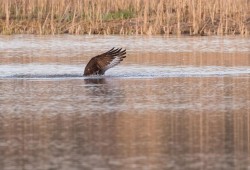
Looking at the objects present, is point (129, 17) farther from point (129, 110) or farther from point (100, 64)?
point (129, 110)

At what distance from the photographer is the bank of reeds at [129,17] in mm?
28438

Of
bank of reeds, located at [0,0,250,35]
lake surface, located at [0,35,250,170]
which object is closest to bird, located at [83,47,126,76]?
lake surface, located at [0,35,250,170]

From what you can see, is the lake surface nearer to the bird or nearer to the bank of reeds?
the bird

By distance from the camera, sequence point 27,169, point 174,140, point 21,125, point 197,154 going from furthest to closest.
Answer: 1. point 21,125
2. point 174,140
3. point 197,154
4. point 27,169

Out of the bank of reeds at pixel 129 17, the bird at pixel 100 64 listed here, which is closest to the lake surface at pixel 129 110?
the bird at pixel 100 64

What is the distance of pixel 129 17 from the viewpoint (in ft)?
99.2

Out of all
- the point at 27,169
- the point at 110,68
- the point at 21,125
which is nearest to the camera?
the point at 27,169

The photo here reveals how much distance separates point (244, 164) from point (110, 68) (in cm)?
1035

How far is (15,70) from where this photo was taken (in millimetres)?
19750

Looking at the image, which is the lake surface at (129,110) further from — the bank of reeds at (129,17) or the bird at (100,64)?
the bank of reeds at (129,17)

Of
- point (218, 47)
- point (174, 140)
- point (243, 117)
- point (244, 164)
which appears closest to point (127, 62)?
point (218, 47)

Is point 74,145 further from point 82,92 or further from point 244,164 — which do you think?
point 82,92

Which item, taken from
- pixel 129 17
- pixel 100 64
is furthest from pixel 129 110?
pixel 129 17

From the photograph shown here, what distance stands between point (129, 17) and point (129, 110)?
55.8 ft
